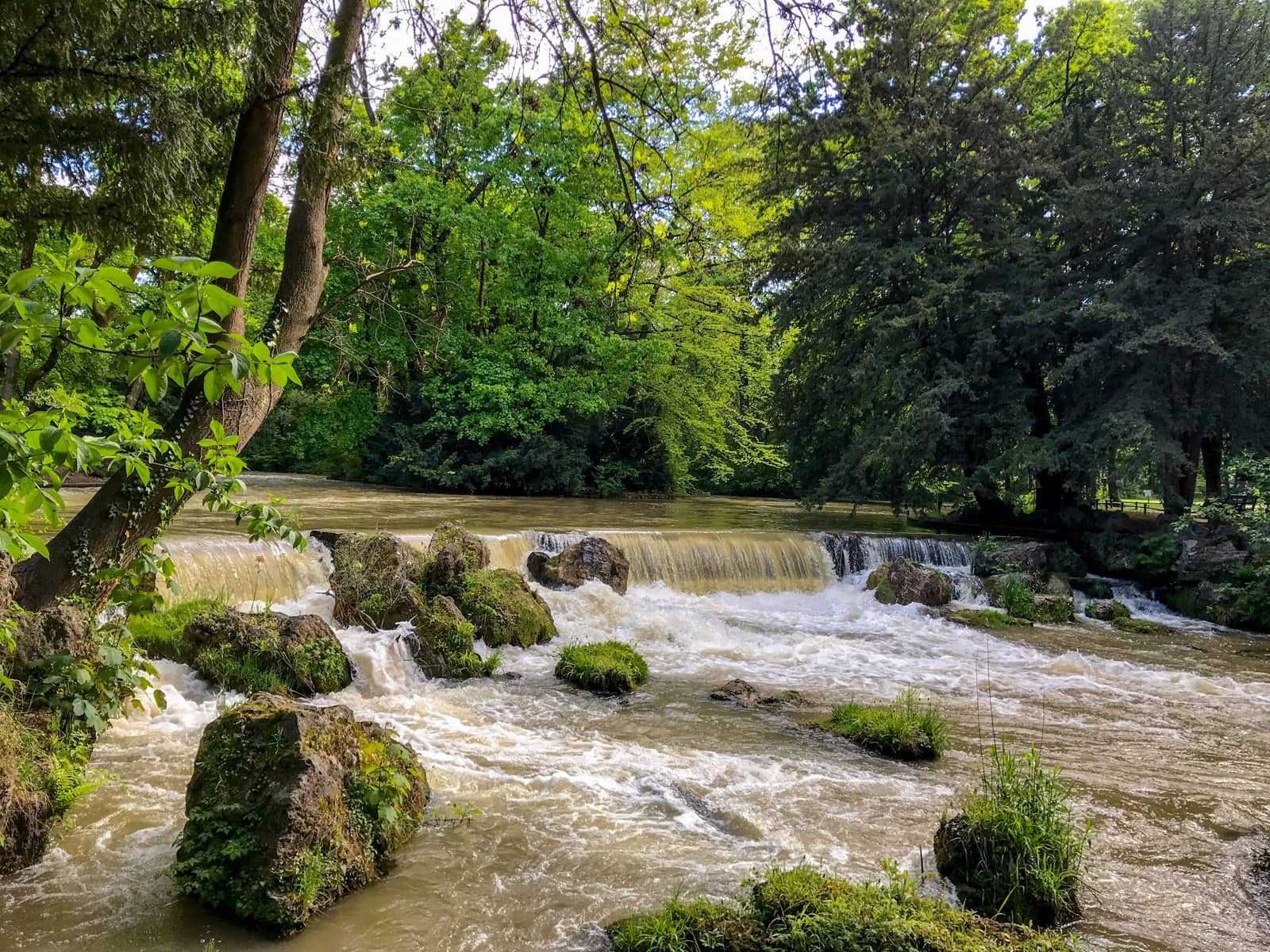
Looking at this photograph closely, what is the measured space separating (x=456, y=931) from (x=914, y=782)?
12.0 ft

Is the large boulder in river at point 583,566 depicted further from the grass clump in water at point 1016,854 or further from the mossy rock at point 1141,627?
the grass clump in water at point 1016,854

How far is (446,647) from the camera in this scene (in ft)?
28.1

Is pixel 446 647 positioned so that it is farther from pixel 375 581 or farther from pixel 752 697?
pixel 752 697

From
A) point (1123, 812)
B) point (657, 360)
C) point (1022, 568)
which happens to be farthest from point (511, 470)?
point (1123, 812)

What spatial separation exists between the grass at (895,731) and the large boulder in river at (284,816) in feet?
12.8

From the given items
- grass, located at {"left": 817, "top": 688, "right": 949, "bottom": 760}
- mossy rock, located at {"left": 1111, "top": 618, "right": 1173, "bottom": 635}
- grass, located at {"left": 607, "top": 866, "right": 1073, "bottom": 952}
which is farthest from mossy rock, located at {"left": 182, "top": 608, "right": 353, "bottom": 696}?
mossy rock, located at {"left": 1111, "top": 618, "right": 1173, "bottom": 635}

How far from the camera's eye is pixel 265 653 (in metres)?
7.31

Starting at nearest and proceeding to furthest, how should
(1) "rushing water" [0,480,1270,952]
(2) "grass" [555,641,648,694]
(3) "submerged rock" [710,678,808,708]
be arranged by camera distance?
(1) "rushing water" [0,480,1270,952]
(3) "submerged rock" [710,678,808,708]
(2) "grass" [555,641,648,694]

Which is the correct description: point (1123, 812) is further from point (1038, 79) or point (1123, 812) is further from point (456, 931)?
point (1038, 79)

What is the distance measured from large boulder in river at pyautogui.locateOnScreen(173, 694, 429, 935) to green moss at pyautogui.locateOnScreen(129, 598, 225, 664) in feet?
11.2

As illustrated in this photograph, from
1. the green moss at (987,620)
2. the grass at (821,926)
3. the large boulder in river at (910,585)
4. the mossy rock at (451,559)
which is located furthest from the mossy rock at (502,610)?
the green moss at (987,620)

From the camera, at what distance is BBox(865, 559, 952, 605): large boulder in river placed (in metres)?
13.9

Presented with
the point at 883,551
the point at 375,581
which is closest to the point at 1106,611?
the point at 883,551

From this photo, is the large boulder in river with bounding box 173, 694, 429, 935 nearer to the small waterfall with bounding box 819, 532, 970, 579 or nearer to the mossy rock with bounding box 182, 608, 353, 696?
the mossy rock with bounding box 182, 608, 353, 696
